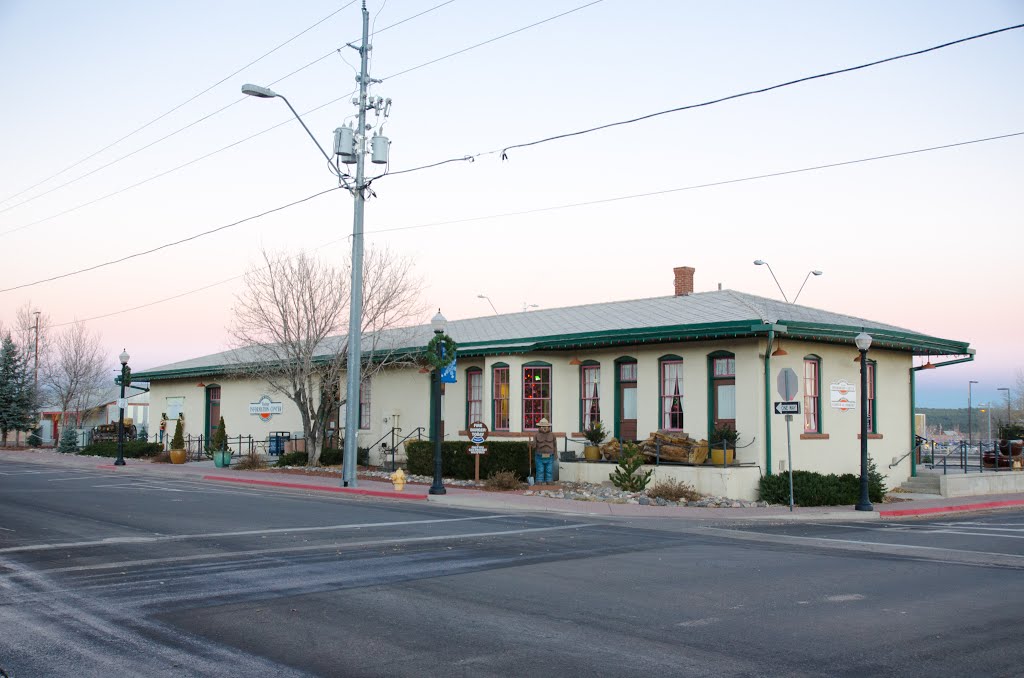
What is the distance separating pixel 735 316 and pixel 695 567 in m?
12.7

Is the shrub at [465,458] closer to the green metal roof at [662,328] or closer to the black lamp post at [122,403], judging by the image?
the green metal roof at [662,328]

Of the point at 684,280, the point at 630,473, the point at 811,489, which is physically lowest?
the point at 811,489

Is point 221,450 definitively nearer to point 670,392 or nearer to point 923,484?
point 670,392

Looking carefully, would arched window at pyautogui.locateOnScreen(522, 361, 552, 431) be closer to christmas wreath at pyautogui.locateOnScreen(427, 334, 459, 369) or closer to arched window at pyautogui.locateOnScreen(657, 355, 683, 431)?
arched window at pyautogui.locateOnScreen(657, 355, 683, 431)

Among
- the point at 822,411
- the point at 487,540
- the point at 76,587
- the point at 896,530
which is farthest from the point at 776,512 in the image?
the point at 76,587

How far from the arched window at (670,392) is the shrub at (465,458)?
3.90m

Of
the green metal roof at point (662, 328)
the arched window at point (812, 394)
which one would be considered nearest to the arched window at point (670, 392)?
the green metal roof at point (662, 328)

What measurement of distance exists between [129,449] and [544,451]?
979 inches

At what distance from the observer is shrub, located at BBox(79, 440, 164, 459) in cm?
4044

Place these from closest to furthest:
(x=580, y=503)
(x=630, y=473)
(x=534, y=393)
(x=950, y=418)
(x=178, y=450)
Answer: (x=580, y=503), (x=630, y=473), (x=534, y=393), (x=178, y=450), (x=950, y=418)

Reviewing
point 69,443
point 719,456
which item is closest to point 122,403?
point 69,443

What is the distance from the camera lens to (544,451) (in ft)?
80.4

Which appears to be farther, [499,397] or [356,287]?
[499,397]

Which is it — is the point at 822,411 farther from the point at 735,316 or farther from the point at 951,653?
the point at 951,653
